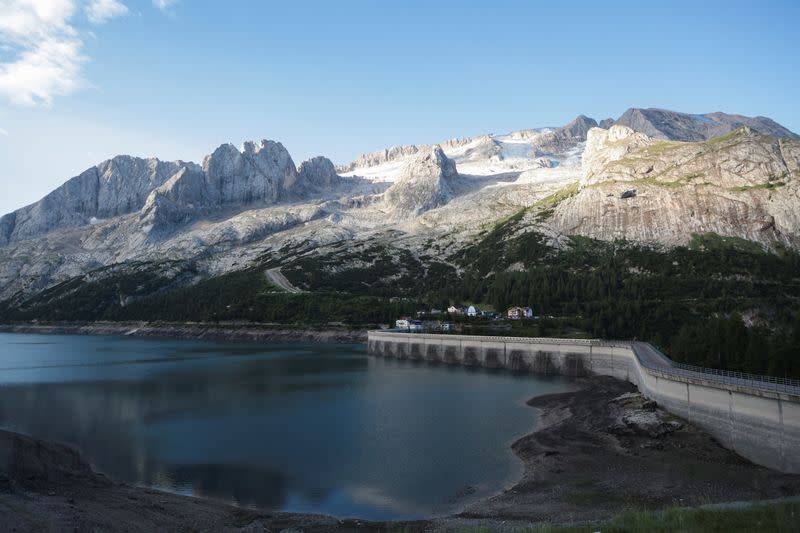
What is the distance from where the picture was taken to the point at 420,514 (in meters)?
32.5

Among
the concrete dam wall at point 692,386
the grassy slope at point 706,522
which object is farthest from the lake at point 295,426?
the grassy slope at point 706,522

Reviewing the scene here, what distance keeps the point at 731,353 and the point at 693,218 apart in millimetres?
136851

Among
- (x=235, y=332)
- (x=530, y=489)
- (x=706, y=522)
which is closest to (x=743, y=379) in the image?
(x=530, y=489)

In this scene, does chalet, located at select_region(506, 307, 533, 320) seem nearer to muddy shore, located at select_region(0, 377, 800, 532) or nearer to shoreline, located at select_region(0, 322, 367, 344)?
shoreline, located at select_region(0, 322, 367, 344)

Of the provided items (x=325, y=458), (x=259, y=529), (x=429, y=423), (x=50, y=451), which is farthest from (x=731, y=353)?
(x=50, y=451)

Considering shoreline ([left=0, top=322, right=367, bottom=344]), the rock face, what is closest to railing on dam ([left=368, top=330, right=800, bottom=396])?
shoreline ([left=0, top=322, right=367, bottom=344])

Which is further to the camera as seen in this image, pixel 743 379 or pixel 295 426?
pixel 295 426

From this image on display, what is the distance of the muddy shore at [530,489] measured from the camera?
28344 mm

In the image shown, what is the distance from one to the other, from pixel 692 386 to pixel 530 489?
21228 millimetres

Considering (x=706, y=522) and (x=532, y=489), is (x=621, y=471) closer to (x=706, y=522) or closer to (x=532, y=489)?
(x=532, y=489)

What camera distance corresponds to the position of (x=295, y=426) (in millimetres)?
54344

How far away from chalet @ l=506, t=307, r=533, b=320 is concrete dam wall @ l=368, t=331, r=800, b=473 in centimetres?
2783

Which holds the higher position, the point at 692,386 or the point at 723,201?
the point at 723,201

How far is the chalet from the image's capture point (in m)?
130
